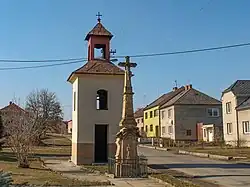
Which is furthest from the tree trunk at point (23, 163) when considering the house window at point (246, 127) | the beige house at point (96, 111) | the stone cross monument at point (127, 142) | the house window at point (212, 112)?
the house window at point (212, 112)

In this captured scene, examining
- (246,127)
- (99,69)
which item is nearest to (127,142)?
(99,69)

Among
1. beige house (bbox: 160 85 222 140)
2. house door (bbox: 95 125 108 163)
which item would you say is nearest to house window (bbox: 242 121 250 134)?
beige house (bbox: 160 85 222 140)

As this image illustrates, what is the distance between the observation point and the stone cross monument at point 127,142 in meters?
19.0

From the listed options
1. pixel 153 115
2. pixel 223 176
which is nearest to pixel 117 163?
pixel 223 176

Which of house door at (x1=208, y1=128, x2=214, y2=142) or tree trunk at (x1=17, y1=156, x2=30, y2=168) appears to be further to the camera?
house door at (x1=208, y1=128, x2=214, y2=142)

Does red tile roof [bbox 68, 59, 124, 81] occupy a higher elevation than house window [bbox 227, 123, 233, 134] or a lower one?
higher

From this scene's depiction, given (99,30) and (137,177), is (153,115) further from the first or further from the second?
(137,177)

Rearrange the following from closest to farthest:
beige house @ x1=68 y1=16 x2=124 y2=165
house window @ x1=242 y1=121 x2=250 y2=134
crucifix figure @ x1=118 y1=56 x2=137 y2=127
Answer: crucifix figure @ x1=118 y1=56 x2=137 y2=127 < beige house @ x1=68 y1=16 x2=124 y2=165 < house window @ x1=242 y1=121 x2=250 y2=134

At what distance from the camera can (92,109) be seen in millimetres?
28016

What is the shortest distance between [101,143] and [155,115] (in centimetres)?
4717

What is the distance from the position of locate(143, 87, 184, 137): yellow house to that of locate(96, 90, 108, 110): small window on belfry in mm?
42276

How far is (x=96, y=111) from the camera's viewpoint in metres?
28.1

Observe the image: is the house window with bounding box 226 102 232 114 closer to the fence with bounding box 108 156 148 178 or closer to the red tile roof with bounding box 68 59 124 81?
the red tile roof with bounding box 68 59 124 81

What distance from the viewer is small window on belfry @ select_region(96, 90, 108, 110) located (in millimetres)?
28656
